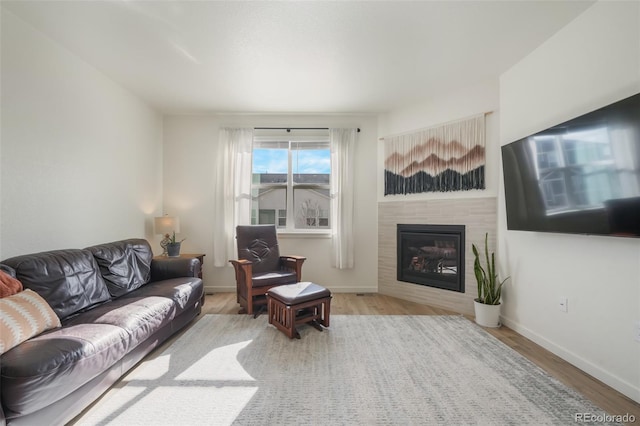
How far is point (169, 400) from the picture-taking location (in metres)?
1.61

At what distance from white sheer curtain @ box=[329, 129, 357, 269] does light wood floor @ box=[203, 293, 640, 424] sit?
61 centimetres

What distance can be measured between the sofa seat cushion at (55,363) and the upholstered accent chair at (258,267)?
1350 mm

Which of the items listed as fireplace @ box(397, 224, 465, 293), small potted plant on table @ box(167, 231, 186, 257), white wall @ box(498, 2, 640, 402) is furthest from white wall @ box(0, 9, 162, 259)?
white wall @ box(498, 2, 640, 402)

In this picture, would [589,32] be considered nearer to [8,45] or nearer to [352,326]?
[352,326]

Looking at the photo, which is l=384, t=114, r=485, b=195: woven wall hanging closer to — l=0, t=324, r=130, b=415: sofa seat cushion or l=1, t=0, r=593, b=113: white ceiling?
l=1, t=0, r=593, b=113: white ceiling

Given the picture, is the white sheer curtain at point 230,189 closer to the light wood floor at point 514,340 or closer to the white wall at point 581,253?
the light wood floor at point 514,340

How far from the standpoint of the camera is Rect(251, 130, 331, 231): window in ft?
13.5

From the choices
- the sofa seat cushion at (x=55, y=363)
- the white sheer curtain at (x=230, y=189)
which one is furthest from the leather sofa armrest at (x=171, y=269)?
the sofa seat cushion at (x=55, y=363)

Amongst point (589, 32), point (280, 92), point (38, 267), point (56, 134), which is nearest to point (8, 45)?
point (56, 134)

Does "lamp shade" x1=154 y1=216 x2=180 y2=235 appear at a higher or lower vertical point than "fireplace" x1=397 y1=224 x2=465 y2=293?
higher

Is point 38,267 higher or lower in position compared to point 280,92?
lower

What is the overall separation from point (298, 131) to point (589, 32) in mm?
3151

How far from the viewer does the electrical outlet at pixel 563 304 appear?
6.85ft

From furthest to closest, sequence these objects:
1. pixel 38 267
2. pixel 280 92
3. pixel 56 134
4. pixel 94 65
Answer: pixel 280 92
pixel 94 65
pixel 56 134
pixel 38 267
